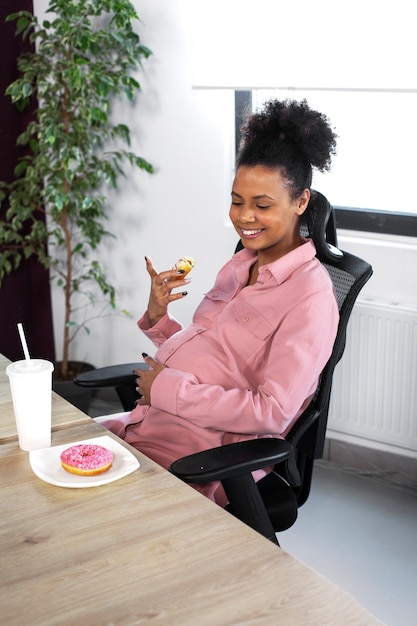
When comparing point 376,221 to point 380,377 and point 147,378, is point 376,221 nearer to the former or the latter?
point 380,377

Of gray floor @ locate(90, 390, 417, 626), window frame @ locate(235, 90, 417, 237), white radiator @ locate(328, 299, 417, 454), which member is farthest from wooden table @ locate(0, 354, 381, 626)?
window frame @ locate(235, 90, 417, 237)

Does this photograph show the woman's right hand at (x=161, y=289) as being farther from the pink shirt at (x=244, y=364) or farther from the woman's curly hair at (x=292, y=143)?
the woman's curly hair at (x=292, y=143)

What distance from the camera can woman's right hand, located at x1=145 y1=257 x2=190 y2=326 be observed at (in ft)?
6.69

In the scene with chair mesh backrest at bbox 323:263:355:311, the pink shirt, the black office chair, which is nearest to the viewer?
the black office chair

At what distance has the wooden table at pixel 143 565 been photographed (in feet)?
3.59

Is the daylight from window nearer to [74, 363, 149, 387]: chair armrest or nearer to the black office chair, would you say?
the black office chair

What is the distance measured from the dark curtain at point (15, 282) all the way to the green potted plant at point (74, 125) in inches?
2.3

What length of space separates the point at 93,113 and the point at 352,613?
254 centimetres

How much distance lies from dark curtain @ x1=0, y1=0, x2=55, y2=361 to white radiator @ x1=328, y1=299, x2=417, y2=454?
158 centimetres

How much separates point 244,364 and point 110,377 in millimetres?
345

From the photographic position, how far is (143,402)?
6.41ft

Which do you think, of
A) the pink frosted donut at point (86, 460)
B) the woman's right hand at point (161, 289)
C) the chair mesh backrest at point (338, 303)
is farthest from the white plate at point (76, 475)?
the woman's right hand at point (161, 289)

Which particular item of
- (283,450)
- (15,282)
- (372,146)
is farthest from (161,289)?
(15,282)

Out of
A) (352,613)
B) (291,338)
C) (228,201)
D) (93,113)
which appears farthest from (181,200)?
(352,613)
